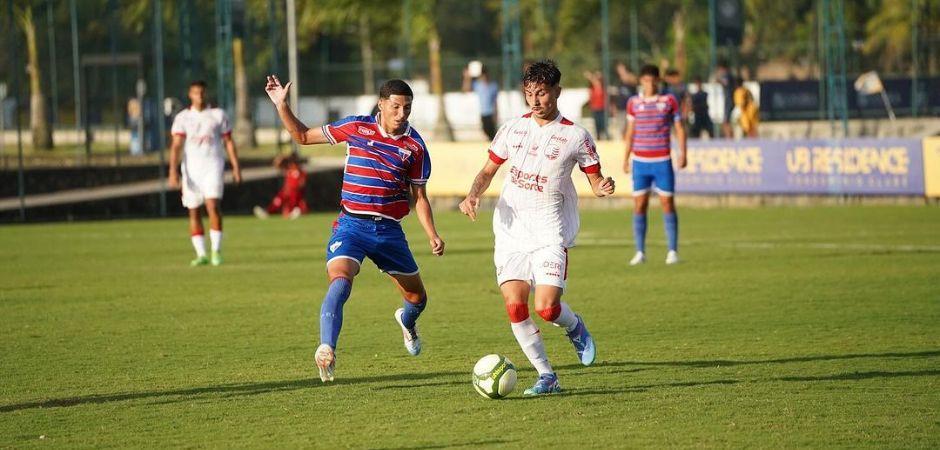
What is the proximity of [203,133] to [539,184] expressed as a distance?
9613 mm

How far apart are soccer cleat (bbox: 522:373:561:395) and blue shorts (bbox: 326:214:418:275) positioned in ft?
4.13

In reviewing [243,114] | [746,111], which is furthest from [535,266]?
[243,114]

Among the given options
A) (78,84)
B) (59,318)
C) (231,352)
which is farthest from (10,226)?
(231,352)

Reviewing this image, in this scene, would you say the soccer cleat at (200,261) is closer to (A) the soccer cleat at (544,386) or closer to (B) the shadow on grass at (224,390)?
(B) the shadow on grass at (224,390)

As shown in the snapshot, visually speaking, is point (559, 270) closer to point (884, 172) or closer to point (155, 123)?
point (884, 172)

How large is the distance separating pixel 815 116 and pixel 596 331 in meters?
24.7

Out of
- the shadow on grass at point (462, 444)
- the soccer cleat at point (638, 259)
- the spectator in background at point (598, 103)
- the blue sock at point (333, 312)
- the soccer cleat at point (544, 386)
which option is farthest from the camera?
the spectator in background at point (598, 103)

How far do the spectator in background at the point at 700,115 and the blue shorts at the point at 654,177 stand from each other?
567 inches

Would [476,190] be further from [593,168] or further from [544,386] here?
[544,386]

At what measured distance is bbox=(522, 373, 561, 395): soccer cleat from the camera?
343 inches

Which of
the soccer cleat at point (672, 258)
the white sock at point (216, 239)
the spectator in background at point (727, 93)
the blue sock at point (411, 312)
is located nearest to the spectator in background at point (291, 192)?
the spectator in background at point (727, 93)


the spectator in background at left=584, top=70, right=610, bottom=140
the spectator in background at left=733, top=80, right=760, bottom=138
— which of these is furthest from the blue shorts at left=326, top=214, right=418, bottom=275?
the spectator in background at left=584, top=70, right=610, bottom=140

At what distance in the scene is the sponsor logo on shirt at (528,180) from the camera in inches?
352

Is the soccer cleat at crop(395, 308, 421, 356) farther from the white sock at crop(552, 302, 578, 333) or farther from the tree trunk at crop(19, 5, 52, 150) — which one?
the tree trunk at crop(19, 5, 52, 150)
